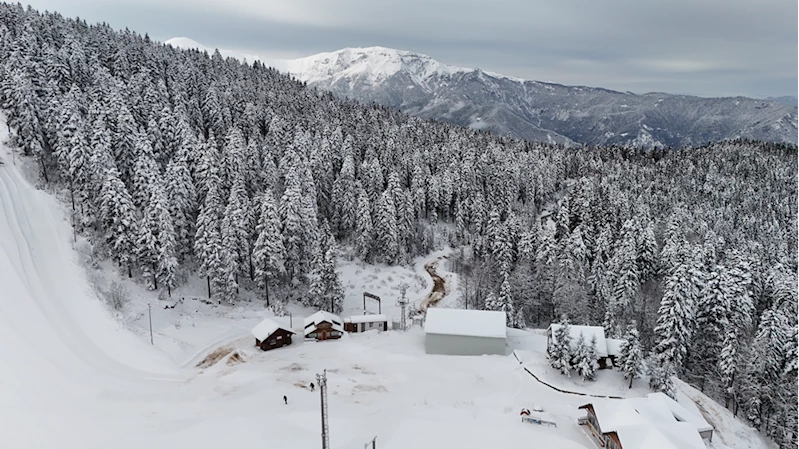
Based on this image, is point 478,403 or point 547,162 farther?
point 547,162

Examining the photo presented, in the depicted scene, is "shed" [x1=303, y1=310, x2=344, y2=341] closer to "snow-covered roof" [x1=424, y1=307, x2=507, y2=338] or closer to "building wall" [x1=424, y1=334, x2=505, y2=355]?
"snow-covered roof" [x1=424, y1=307, x2=507, y2=338]

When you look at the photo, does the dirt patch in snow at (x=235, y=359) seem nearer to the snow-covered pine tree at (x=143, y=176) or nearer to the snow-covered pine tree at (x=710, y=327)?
the snow-covered pine tree at (x=143, y=176)

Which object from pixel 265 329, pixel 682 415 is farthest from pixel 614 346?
pixel 265 329

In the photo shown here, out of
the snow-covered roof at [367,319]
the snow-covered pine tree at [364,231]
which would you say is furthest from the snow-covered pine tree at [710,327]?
the snow-covered pine tree at [364,231]

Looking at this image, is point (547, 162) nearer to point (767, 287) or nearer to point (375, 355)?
point (767, 287)

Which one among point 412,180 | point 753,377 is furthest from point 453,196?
point 753,377

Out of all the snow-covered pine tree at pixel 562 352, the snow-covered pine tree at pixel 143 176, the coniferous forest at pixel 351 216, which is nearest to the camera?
the snow-covered pine tree at pixel 562 352
